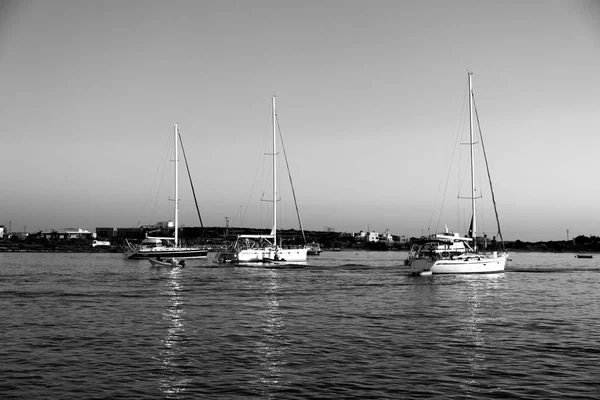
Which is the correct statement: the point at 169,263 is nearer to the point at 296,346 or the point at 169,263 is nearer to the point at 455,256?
the point at 455,256

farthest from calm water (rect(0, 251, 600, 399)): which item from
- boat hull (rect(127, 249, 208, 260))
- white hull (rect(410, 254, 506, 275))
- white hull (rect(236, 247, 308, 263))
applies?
boat hull (rect(127, 249, 208, 260))

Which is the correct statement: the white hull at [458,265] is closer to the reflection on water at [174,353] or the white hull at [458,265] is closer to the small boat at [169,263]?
the reflection on water at [174,353]

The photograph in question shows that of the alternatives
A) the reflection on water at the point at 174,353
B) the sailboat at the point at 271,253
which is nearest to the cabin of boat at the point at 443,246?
the sailboat at the point at 271,253

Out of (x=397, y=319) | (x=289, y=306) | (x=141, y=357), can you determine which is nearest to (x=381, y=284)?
(x=289, y=306)

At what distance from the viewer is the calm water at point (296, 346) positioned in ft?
54.1

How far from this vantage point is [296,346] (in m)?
22.4

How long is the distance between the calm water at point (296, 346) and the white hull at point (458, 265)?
1875 cm

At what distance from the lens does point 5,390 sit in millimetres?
15945

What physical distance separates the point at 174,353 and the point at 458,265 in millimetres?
45207

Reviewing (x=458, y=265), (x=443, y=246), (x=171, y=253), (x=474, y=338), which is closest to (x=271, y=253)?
(x=171, y=253)

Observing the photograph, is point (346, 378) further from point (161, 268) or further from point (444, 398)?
point (161, 268)

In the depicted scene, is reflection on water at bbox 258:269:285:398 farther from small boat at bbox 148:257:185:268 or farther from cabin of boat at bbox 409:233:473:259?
small boat at bbox 148:257:185:268

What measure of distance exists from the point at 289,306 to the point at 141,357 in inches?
623

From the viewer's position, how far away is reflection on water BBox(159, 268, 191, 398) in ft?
54.2
